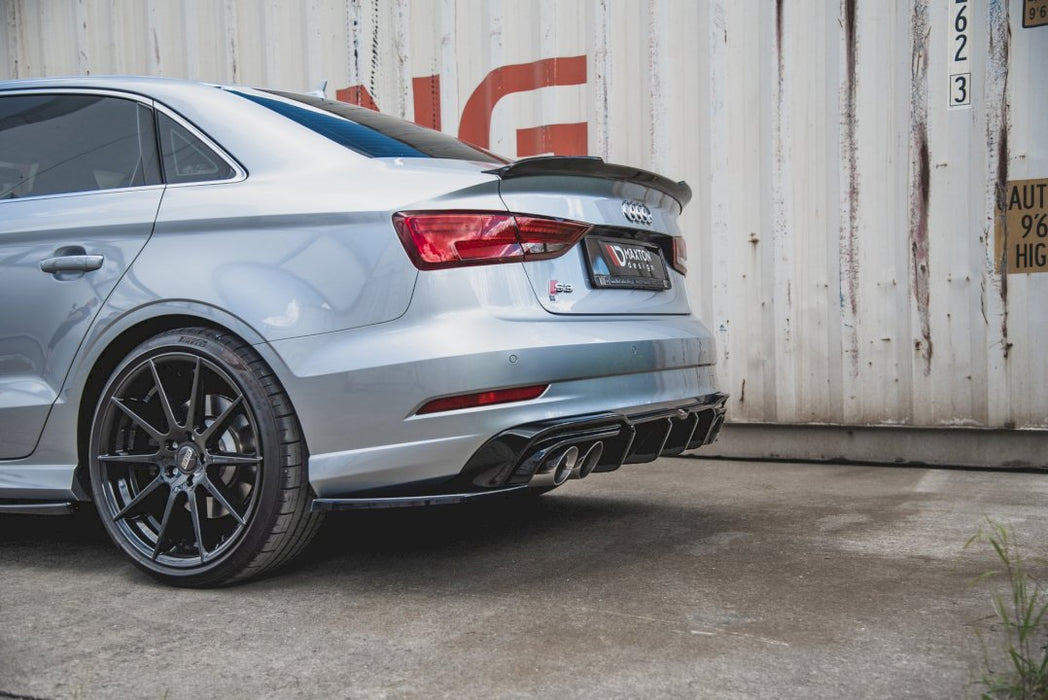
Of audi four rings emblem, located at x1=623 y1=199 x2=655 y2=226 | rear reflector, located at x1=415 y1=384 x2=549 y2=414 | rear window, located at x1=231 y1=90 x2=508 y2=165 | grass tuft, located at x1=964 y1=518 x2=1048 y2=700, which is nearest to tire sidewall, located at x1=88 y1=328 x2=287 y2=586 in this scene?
rear reflector, located at x1=415 y1=384 x2=549 y2=414

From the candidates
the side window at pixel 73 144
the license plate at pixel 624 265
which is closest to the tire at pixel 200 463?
the side window at pixel 73 144

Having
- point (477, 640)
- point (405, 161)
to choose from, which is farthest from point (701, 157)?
point (477, 640)

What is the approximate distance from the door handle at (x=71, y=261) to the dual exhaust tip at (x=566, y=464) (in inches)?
61.5

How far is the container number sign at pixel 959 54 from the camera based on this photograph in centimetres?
509

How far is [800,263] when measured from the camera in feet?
18.1

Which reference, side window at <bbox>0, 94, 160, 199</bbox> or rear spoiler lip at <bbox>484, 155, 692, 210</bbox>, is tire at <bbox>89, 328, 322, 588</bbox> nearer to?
side window at <bbox>0, 94, 160, 199</bbox>

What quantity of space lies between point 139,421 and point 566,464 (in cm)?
132

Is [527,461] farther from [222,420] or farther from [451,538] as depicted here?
[451,538]

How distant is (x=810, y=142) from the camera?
215 inches

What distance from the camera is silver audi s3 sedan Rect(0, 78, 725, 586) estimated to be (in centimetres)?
280


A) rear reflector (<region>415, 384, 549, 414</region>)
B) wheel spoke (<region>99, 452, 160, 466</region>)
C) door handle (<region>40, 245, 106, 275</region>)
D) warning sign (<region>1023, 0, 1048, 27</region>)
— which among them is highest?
warning sign (<region>1023, 0, 1048, 27</region>)

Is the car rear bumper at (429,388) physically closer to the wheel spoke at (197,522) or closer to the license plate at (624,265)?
the license plate at (624,265)

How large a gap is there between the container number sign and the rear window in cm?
282

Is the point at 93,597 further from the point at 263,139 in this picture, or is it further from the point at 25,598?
the point at 263,139
